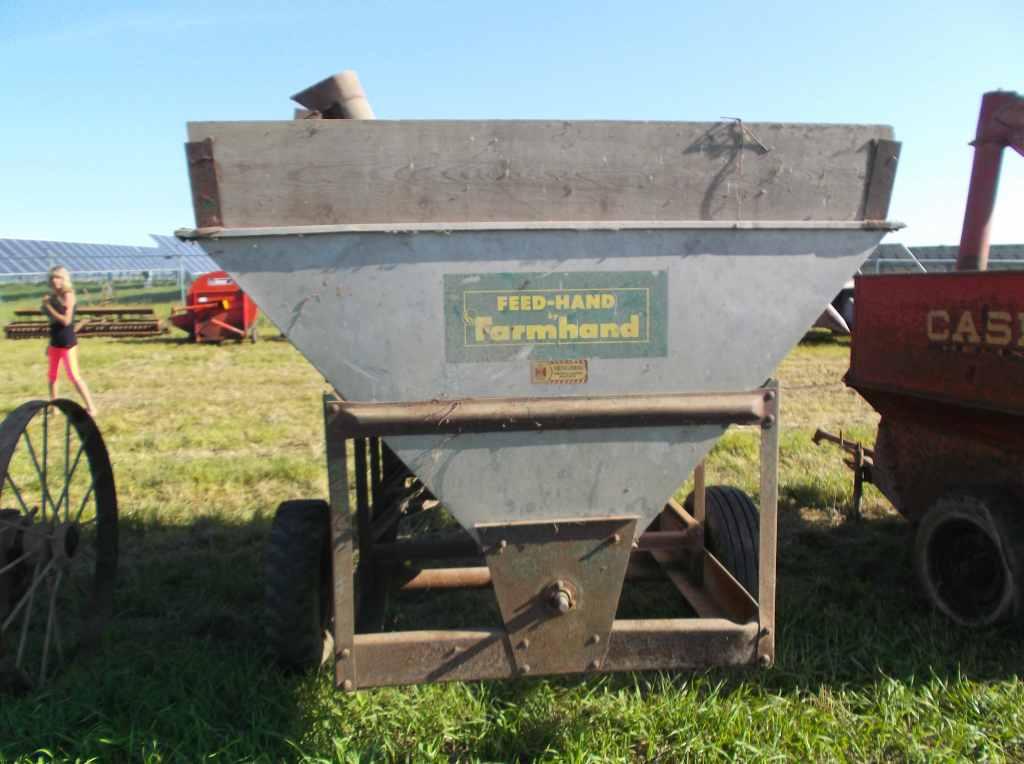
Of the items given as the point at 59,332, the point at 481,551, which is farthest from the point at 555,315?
the point at 59,332

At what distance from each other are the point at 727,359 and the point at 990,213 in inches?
122

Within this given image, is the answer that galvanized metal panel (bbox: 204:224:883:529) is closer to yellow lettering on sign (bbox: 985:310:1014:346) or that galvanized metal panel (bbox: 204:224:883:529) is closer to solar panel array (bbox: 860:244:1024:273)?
yellow lettering on sign (bbox: 985:310:1014:346)

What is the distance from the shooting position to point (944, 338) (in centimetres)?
373

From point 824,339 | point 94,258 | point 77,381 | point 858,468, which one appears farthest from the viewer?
point 94,258

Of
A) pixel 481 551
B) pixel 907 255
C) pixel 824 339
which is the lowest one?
pixel 824 339

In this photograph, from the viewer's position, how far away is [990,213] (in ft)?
15.1

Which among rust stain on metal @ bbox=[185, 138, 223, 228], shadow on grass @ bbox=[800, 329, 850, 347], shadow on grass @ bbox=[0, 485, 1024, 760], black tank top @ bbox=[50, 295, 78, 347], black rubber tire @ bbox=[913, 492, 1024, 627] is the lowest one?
shadow on grass @ bbox=[800, 329, 850, 347]

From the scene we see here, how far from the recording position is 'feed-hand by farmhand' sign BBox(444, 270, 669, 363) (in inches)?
93.5

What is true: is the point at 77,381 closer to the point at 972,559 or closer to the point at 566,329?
the point at 566,329

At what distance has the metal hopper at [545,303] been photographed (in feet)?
7.58

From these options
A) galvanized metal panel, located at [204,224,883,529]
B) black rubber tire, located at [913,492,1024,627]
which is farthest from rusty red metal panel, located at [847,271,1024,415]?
galvanized metal panel, located at [204,224,883,529]

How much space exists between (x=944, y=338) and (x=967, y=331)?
161 mm

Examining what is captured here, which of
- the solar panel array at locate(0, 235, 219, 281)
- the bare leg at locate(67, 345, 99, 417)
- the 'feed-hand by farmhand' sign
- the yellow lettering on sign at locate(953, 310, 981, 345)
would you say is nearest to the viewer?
the 'feed-hand by farmhand' sign

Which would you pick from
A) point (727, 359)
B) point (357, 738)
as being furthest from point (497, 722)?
point (727, 359)
